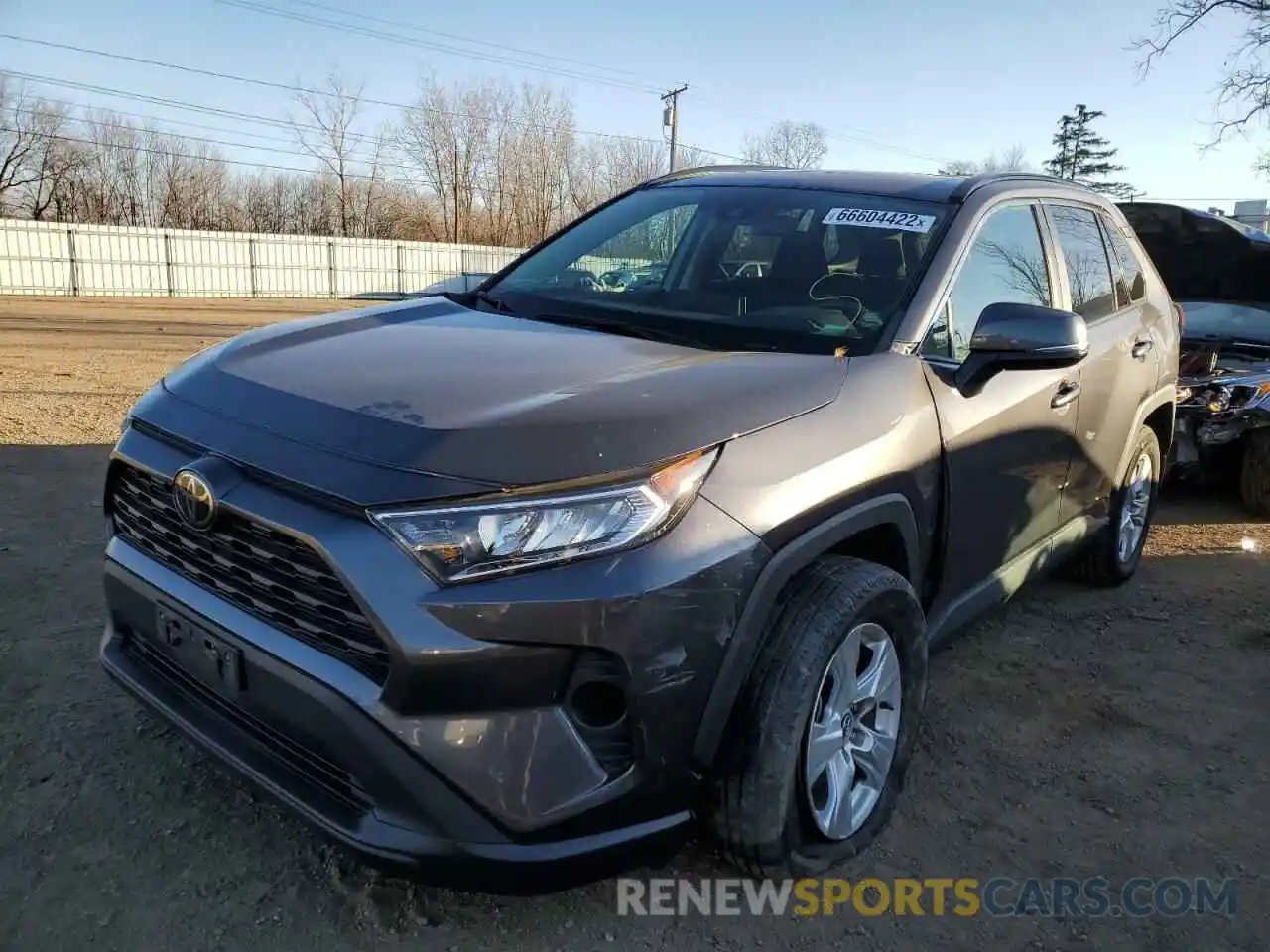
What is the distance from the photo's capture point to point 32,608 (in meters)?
3.94

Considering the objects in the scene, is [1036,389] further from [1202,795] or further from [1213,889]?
[1213,889]

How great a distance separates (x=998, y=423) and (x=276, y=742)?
229 centimetres

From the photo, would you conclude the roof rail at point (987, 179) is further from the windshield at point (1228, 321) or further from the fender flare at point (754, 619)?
the windshield at point (1228, 321)

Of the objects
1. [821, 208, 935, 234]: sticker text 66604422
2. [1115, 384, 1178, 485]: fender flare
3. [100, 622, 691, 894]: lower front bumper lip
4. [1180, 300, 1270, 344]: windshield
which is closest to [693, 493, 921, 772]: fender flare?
[100, 622, 691, 894]: lower front bumper lip

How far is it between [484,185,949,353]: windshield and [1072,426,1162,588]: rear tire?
2082mm

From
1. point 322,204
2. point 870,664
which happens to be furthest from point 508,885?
point 322,204

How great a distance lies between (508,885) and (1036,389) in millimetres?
2419

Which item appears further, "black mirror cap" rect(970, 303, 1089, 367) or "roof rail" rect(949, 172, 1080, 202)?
"roof rail" rect(949, 172, 1080, 202)

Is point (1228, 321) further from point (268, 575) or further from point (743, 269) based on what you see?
point (268, 575)

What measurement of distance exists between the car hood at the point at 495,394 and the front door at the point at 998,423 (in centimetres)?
55

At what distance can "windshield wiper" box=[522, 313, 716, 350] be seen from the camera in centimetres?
283

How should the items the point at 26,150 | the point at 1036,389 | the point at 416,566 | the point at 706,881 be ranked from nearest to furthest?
the point at 416,566
the point at 706,881
the point at 1036,389
the point at 26,150

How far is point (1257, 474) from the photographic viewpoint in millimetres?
6211

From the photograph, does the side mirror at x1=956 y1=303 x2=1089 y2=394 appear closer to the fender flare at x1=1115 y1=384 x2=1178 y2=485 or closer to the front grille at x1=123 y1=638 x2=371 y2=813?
the fender flare at x1=1115 y1=384 x2=1178 y2=485
